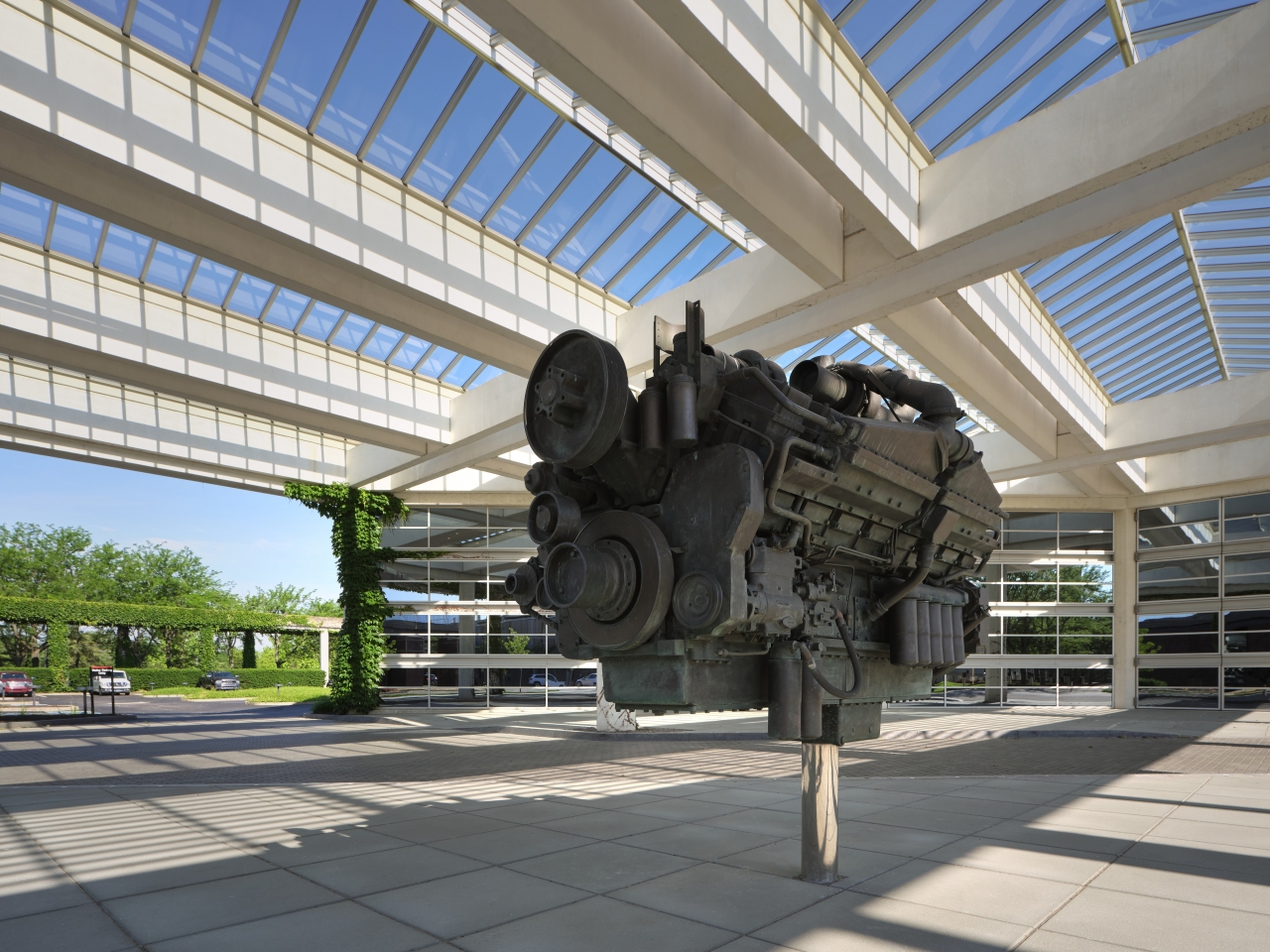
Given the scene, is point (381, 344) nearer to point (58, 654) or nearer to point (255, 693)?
point (255, 693)

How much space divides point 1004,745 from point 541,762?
28.7ft

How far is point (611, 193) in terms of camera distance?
38.3ft

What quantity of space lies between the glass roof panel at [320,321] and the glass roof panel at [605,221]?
199 inches

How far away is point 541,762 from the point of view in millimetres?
12359

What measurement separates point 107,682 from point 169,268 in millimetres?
27809

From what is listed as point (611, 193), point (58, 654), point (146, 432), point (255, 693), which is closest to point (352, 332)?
point (146, 432)

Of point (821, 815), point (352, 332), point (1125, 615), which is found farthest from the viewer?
point (1125, 615)

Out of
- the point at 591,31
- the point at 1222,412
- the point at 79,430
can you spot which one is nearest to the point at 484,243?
the point at 591,31

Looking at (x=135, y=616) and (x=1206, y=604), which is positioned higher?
(x=1206, y=604)

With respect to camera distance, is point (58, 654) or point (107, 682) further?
point (58, 654)

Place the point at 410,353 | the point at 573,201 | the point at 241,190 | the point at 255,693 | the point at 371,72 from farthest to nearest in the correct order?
the point at 255,693
the point at 410,353
the point at 573,201
the point at 371,72
the point at 241,190

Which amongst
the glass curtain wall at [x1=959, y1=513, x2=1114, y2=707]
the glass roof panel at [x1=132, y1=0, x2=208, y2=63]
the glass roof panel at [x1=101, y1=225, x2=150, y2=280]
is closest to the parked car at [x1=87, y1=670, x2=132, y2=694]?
the glass roof panel at [x1=101, y1=225, x2=150, y2=280]

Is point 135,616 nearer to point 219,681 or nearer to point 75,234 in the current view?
point 219,681

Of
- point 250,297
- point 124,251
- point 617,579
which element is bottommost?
point 617,579
